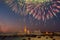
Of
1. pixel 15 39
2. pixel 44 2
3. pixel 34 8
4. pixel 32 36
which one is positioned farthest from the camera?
pixel 44 2

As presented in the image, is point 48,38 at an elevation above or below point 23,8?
below

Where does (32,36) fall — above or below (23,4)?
below

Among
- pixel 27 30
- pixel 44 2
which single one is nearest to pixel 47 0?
pixel 44 2

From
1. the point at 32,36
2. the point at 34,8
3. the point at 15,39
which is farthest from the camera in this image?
the point at 34,8

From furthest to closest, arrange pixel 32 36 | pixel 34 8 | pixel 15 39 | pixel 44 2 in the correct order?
pixel 44 2
pixel 34 8
pixel 32 36
pixel 15 39

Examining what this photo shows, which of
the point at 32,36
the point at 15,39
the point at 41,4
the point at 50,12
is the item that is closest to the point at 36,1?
the point at 41,4

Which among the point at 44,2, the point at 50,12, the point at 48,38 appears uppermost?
the point at 44,2

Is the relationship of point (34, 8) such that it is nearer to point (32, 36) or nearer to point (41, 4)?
point (41, 4)

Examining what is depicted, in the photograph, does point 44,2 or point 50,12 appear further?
point 44,2

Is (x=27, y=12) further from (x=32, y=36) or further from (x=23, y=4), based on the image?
(x=32, y=36)
